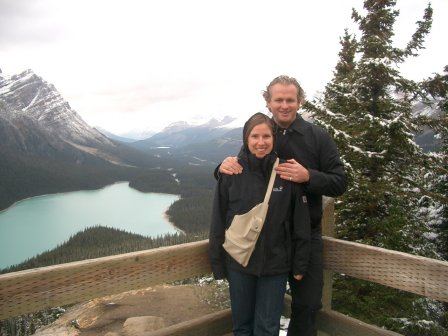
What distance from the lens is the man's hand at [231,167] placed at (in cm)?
305

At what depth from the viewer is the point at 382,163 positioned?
9508mm

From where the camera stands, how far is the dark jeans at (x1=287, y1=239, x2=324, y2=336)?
10.2 ft

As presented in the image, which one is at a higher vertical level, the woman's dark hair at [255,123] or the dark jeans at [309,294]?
the woman's dark hair at [255,123]

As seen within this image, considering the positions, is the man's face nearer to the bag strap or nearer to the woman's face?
the woman's face

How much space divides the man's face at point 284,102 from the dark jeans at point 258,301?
125cm

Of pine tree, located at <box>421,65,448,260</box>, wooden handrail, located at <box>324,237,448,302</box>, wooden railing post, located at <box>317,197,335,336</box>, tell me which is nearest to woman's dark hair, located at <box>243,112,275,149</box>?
wooden railing post, located at <box>317,197,335,336</box>

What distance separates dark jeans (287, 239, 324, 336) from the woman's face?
2.72 feet

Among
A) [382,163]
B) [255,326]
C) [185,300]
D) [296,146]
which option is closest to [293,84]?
[296,146]

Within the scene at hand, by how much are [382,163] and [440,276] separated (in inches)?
292

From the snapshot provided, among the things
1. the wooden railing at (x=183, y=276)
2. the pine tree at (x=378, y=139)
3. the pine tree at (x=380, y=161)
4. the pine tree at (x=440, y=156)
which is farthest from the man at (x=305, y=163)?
the pine tree at (x=440, y=156)

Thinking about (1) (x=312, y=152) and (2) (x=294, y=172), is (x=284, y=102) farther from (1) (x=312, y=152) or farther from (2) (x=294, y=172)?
(2) (x=294, y=172)

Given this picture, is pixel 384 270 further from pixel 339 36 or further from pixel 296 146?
pixel 339 36

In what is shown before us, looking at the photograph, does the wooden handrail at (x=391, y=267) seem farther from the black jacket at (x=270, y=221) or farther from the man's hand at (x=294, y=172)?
the man's hand at (x=294, y=172)

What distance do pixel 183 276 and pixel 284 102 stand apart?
5.20ft
